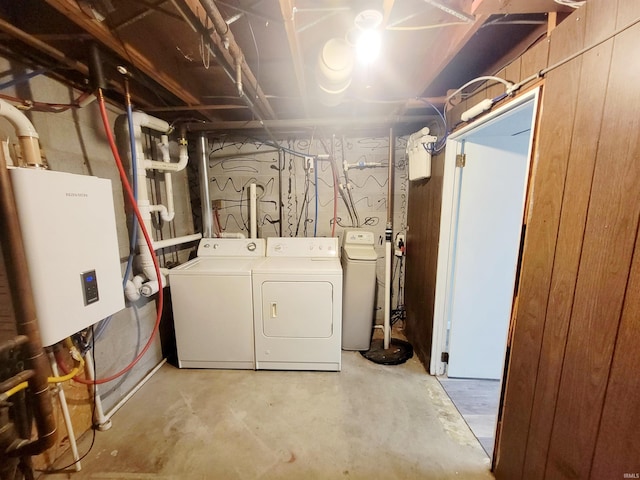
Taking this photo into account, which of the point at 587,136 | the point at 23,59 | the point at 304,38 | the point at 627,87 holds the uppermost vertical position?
the point at 304,38

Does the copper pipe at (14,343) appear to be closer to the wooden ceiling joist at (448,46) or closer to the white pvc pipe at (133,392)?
the white pvc pipe at (133,392)

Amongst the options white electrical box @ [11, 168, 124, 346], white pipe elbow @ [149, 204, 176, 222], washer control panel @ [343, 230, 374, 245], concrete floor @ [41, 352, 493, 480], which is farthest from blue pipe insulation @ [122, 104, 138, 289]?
washer control panel @ [343, 230, 374, 245]

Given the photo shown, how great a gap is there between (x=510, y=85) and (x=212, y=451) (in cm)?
258

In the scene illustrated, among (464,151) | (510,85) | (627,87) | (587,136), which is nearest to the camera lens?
(627,87)

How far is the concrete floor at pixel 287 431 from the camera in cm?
143

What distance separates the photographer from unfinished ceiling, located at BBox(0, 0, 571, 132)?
3.44 ft

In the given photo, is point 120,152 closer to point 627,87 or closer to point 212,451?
point 212,451

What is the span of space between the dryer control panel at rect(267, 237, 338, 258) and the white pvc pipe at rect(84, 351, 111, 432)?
1525mm

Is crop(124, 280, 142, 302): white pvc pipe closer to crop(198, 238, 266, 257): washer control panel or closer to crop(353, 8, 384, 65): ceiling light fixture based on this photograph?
crop(198, 238, 266, 257): washer control panel

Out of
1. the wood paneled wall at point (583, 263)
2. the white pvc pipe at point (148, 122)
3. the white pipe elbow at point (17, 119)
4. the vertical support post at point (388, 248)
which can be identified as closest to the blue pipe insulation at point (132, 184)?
the white pvc pipe at point (148, 122)

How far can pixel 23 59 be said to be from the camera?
52.5 inches

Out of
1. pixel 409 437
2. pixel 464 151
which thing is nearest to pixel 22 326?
pixel 409 437

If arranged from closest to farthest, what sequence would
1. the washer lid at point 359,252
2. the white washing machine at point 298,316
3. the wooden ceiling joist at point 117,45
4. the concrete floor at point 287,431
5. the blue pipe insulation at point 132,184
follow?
the wooden ceiling joist at point 117,45 → the concrete floor at point 287,431 → the blue pipe insulation at point 132,184 → the white washing machine at point 298,316 → the washer lid at point 359,252

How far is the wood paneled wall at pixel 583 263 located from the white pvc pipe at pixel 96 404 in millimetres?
2401
